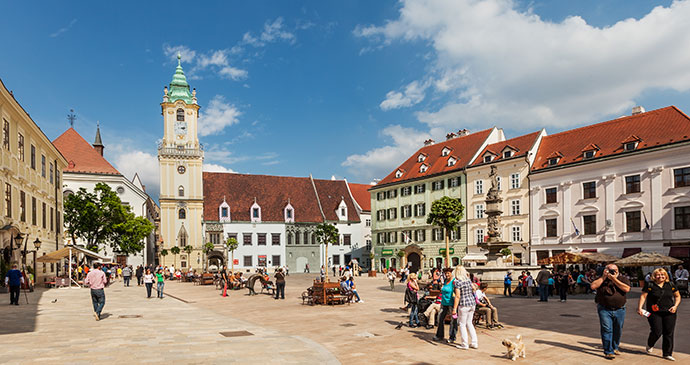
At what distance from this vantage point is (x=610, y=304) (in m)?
9.35

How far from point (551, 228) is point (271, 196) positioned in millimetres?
41152

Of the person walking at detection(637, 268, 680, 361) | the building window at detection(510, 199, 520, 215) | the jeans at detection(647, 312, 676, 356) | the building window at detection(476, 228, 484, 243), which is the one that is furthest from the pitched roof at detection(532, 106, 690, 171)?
the jeans at detection(647, 312, 676, 356)

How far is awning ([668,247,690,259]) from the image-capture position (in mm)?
33500

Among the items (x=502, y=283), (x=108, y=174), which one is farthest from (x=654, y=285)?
(x=108, y=174)

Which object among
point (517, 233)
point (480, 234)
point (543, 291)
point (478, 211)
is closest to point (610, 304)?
point (543, 291)

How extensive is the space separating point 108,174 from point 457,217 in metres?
40.2

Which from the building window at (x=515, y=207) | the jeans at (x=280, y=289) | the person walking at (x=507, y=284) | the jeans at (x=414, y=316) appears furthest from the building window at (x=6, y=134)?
the building window at (x=515, y=207)

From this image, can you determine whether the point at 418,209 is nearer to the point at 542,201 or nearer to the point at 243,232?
the point at 542,201

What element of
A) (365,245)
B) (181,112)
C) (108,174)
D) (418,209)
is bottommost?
(365,245)

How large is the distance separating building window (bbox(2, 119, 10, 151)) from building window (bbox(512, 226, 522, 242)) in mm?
38308

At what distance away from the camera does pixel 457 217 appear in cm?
4184

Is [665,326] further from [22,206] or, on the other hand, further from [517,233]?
[517,233]

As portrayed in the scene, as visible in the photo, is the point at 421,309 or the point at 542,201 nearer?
the point at 421,309

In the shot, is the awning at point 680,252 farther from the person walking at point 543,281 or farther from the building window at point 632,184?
the person walking at point 543,281
